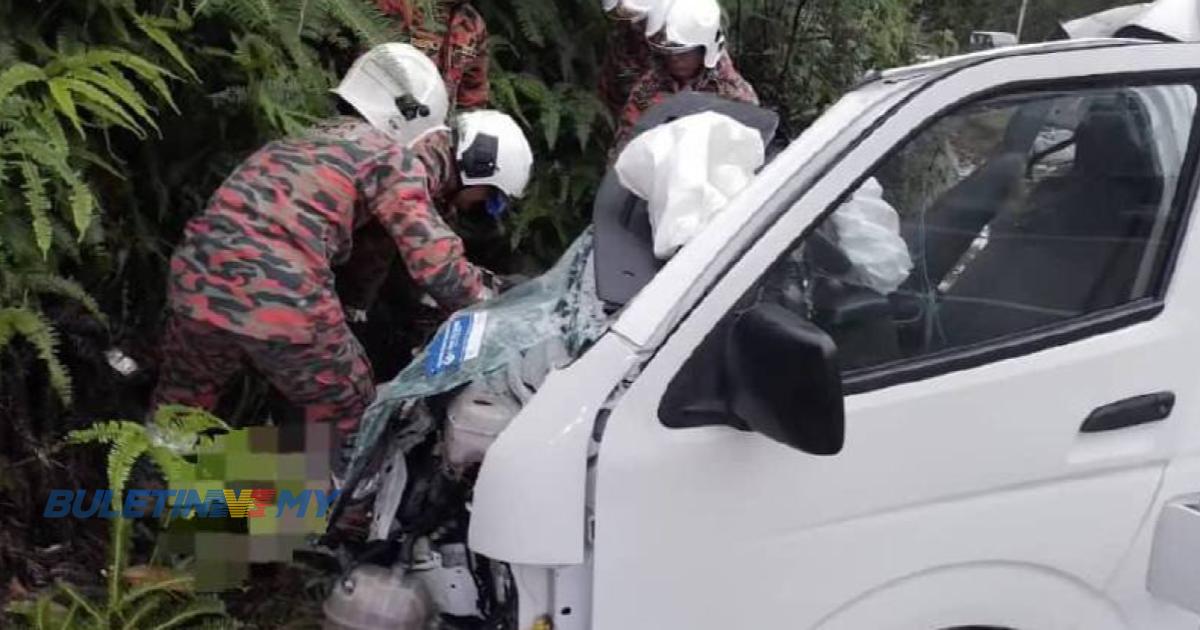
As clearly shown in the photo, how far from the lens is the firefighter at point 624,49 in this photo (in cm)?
541

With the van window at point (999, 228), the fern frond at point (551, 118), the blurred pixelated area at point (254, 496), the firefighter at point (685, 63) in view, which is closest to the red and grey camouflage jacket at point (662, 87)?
the firefighter at point (685, 63)

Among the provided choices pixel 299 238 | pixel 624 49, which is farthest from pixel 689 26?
pixel 299 238

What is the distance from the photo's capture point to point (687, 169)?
106 inches

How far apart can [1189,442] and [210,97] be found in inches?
132

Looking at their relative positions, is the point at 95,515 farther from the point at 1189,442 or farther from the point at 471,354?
the point at 1189,442

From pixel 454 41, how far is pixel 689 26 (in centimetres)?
104

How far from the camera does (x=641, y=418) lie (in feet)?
7.13

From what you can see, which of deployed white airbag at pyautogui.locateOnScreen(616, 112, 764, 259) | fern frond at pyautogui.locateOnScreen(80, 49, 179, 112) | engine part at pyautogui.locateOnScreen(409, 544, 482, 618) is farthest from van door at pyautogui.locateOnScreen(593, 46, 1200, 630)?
fern frond at pyautogui.locateOnScreen(80, 49, 179, 112)

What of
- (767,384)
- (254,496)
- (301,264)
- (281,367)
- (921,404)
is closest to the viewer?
(767,384)

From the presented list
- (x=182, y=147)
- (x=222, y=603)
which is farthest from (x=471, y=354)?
(x=182, y=147)

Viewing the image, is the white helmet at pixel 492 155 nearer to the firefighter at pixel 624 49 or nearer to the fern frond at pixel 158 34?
the fern frond at pixel 158 34

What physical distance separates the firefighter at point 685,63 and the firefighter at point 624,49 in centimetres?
11

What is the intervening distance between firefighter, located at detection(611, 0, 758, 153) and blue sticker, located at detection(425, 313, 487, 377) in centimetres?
257

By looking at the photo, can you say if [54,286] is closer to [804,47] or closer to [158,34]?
[158,34]
